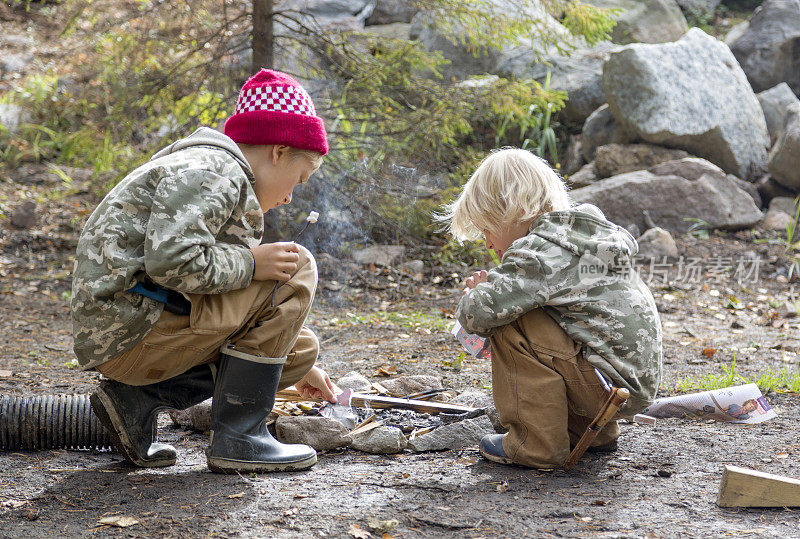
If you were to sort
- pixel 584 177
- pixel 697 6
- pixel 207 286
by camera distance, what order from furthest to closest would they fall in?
1. pixel 697 6
2. pixel 584 177
3. pixel 207 286

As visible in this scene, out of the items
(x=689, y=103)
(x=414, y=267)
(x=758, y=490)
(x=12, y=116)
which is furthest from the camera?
(x=12, y=116)

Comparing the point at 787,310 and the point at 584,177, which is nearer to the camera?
the point at 787,310

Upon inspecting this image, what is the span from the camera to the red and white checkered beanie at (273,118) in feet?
8.20

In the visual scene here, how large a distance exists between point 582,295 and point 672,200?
5120 mm

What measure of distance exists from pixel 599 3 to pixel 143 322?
351 inches

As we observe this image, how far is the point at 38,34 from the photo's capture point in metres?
10.9

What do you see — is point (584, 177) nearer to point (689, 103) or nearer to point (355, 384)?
point (689, 103)

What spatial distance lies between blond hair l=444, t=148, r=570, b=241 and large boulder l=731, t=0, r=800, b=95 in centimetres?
754

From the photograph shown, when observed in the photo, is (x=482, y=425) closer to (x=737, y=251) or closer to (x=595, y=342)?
(x=595, y=342)

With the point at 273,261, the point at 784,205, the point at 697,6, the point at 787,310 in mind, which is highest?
the point at 697,6

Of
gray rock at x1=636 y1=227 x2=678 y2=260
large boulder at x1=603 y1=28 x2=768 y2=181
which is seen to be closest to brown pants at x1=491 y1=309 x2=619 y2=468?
gray rock at x1=636 y1=227 x2=678 y2=260

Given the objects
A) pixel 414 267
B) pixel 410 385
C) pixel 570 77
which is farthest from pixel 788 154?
pixel 410 385

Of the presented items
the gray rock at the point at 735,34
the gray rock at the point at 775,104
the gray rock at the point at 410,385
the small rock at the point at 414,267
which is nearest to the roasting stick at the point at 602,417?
the gray rock at the point at 410,385

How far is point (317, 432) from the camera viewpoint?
2.82 metres
